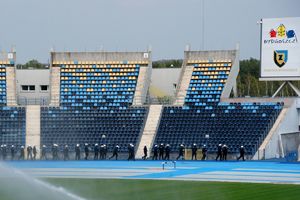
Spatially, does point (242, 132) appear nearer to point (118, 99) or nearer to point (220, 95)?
point (220, 95)

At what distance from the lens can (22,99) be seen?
63469 millimetres

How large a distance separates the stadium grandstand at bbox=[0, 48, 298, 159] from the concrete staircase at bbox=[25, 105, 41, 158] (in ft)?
0.22

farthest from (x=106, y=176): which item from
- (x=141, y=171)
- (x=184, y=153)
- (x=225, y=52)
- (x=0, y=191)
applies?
(x=225, y=52)

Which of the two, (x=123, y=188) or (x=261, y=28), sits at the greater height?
(x=261, y=28)

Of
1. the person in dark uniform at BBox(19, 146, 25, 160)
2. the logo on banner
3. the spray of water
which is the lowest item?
the spray of water

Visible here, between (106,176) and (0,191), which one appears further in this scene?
(106,176)

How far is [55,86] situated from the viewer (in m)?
62.1

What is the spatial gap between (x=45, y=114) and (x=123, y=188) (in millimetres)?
25969

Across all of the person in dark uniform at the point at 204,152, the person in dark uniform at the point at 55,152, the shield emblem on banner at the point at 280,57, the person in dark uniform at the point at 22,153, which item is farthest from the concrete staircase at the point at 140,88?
the shield emblem on banner at the point at 280,57

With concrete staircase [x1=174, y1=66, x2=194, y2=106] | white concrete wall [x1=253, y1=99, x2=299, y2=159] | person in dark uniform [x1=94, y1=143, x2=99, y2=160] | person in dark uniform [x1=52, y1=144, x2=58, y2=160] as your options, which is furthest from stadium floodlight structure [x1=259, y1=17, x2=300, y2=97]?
person in dark uniform [x1=52, y1=144, x2=58, y2=160]

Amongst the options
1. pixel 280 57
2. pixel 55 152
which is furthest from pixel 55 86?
pixel 280 57

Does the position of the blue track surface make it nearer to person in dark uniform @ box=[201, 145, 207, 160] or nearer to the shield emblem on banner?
person in dark uniform @ box=[201, 145, 207, 160]

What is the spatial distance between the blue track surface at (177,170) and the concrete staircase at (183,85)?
838 cm

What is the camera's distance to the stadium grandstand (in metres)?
54.3
